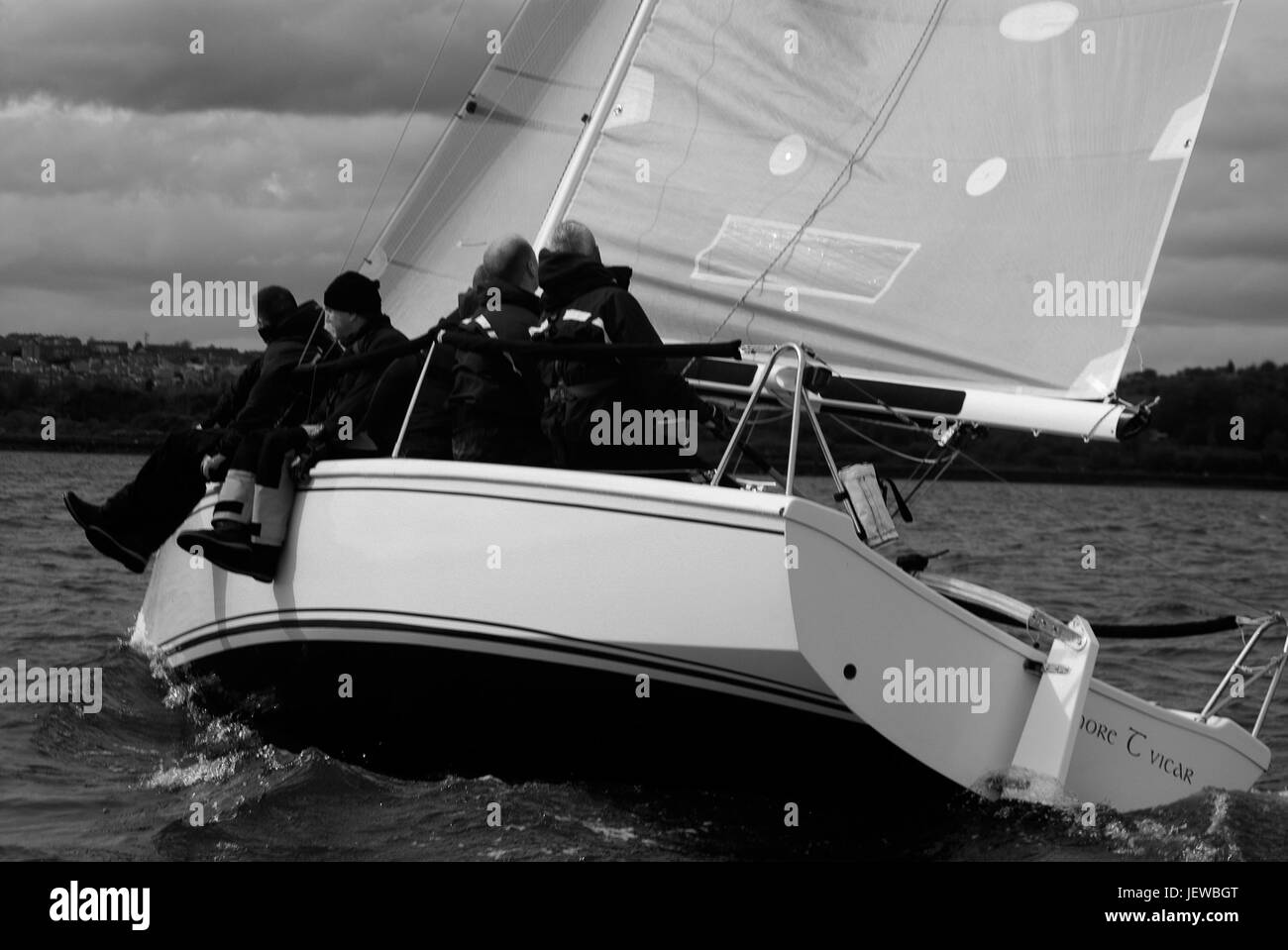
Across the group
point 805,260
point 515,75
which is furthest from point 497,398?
point 515,75

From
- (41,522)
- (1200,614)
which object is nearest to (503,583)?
(1200,614)

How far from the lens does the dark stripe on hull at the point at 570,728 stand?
5168 millimetres

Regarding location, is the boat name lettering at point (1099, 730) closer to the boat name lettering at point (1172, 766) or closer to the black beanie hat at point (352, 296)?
the boat name lettering at point (1172, 766)

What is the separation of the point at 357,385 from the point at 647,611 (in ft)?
6.67

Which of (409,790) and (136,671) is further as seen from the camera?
(136,671)

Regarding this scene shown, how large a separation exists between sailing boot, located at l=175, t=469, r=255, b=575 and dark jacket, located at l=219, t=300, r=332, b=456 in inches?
20.4

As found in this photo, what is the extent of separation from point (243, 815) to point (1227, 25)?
4.52 m

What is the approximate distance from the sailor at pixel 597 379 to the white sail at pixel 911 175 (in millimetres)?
1229

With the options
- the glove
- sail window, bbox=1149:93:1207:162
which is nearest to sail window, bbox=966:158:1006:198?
sail window, bbox=1149:93:1207:162

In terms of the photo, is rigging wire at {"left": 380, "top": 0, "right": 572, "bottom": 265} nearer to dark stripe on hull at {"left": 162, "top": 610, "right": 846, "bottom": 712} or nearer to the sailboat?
the sailboat

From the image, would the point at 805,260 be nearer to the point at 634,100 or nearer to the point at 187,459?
the point at 634,100
